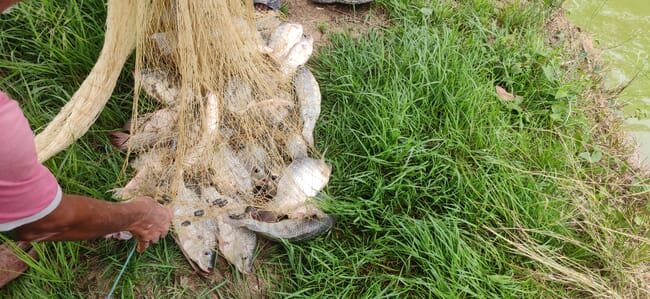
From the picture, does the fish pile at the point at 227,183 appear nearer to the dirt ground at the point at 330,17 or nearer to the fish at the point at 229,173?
the fish at the point at 229,173

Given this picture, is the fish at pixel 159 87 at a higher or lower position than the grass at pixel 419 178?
higher

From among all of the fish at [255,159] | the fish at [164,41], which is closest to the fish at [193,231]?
the fish at [255,159]

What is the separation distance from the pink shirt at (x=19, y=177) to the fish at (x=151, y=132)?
1230mm

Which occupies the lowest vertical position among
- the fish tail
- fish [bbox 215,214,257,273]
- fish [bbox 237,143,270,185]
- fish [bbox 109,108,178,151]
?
fish [bbox 215,214,257,273]

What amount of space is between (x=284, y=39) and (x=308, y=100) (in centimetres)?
43

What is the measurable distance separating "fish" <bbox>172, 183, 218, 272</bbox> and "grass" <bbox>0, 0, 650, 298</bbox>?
11 centimetres

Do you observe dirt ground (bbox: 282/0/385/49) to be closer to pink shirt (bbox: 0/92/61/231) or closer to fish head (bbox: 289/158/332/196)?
fish head (bbox: 289/158/332/196)

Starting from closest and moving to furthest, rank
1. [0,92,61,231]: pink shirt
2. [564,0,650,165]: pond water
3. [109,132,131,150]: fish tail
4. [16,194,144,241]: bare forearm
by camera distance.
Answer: [0,92,61,231]: pink shirt < [16,194,144,241]: bare forearm < [109,132,131,150]: fish tail < [564,0,650,165]: pond water

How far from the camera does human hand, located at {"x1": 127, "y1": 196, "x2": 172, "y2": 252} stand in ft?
7.23

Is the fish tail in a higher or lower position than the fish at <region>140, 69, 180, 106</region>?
lower

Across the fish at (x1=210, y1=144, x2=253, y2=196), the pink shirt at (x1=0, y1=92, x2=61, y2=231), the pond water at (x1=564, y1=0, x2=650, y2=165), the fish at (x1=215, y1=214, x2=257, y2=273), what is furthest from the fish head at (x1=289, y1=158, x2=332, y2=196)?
the pond water at (x1=564, y1=0, x2=650, y2=165)

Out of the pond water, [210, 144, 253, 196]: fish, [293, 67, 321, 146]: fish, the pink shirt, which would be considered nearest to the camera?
the pink shirt

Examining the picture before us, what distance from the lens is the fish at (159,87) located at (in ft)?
9.59

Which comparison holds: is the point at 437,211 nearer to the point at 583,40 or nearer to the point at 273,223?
the point at 273,223
